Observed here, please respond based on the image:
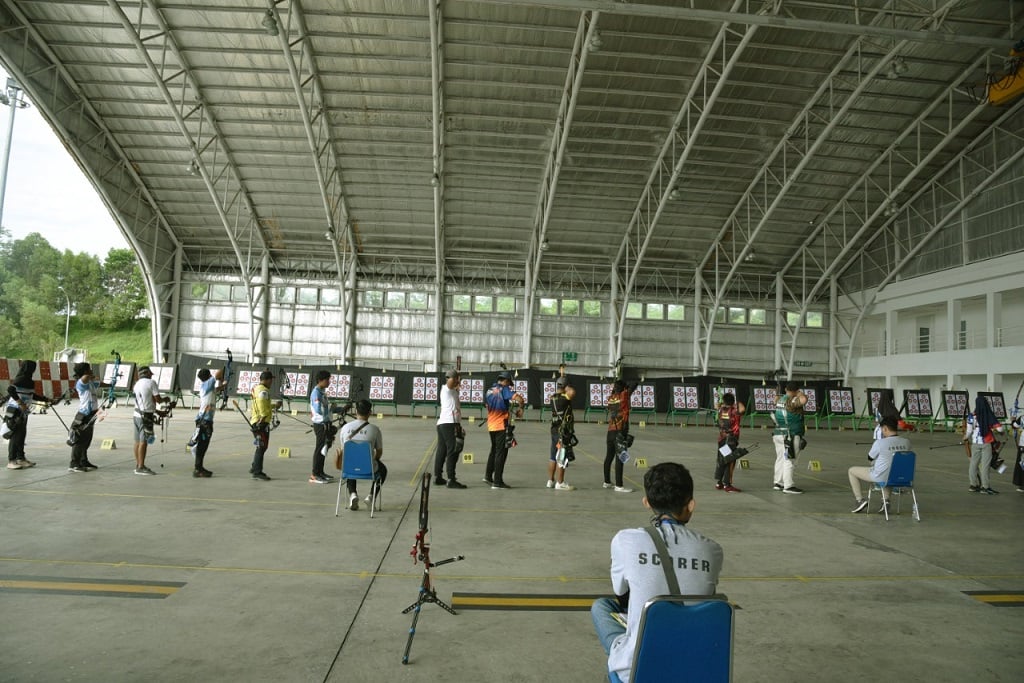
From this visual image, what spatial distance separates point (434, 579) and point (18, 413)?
8665 mm

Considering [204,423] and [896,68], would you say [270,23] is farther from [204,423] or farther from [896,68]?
[896,68]

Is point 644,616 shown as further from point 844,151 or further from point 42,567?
point 844,151

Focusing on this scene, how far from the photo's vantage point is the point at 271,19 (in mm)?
17734

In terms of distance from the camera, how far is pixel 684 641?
2285mm

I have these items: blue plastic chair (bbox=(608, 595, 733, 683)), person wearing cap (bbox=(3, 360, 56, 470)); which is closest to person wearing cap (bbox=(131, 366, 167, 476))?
person wearing cap (bbox=(3, 360, 56, 470))

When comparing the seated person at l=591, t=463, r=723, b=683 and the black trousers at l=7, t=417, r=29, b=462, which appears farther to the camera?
the black trousers at l=7, t=417, r=29, b=462

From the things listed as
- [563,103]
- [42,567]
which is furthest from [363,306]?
[42,567]

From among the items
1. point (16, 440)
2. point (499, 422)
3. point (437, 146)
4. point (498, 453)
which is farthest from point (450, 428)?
point (437, 146)

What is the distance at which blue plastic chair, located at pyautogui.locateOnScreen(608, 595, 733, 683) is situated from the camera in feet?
7.40

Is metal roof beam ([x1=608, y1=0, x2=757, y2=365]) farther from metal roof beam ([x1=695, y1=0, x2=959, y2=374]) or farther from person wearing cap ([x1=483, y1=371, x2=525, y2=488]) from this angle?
person wearing cap ([x1=483, y1=371, x2=525, y2=488])

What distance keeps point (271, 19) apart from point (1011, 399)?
1311 inches

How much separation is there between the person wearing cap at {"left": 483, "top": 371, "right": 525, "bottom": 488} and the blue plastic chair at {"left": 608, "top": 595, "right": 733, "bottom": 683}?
7.12 m

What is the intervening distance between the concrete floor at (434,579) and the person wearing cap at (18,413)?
55 cm

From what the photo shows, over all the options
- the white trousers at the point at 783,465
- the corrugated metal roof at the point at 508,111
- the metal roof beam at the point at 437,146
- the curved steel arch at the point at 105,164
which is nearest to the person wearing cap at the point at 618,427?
the white trousers at the point at 783,465
